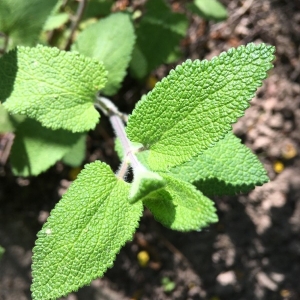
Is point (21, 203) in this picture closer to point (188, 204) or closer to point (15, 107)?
point (15, 107)

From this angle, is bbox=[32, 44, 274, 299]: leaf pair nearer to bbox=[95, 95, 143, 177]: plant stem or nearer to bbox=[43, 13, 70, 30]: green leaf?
bbox=[95, 95, 143, 177]: plant stem

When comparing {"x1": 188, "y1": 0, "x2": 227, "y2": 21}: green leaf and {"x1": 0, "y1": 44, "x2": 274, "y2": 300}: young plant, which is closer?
{"x1": 0, "y1": 44, "x2": 274, "y2": 300}: young plant

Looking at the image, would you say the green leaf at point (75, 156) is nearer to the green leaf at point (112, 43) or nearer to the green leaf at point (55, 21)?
the green leaf at point (112, 43)

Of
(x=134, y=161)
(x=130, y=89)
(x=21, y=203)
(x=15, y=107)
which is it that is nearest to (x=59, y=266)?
(x=134, y=161)

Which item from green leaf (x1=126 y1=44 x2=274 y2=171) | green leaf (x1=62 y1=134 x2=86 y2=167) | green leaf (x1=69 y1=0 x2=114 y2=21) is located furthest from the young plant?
green leaf (x1=69 y1=0 x2=114 y2=21)

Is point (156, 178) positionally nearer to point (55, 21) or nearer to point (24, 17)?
point (24, 17)

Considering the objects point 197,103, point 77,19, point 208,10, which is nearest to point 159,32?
point 208,10
